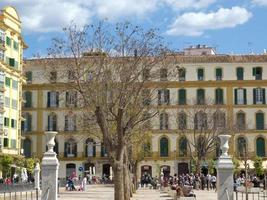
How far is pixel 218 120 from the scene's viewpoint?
7050cm

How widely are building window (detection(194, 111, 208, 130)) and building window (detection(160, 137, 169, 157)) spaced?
8.26 metres

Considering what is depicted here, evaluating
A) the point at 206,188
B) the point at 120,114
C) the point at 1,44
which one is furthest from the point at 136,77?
the point at 1,44

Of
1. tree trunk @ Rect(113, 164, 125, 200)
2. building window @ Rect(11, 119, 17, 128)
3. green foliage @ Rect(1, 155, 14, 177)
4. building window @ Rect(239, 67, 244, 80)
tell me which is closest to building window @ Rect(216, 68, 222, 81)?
building window @ Rect(239, 67, 244, 80)

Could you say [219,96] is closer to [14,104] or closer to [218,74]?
[218,74]

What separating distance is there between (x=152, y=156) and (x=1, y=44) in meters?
25.8

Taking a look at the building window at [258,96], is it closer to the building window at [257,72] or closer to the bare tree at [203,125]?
the building window at [257,72]

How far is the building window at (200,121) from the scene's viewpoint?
229ft

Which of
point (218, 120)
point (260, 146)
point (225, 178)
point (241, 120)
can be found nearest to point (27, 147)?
point (218, 120)

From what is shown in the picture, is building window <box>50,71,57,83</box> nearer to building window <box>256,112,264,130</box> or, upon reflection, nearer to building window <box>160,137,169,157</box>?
building window <box>160,137,169,157</box>

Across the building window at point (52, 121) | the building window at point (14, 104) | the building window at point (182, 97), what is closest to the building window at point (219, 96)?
the building window at point (182, 97)

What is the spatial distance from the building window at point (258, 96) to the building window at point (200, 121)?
406 inches

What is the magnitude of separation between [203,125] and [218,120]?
6.44 feet

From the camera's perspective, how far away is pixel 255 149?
256ft

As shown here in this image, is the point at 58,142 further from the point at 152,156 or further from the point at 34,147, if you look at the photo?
the point at 152,156
